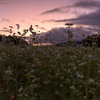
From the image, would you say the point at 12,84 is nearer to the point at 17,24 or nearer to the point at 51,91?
the point at 51,91

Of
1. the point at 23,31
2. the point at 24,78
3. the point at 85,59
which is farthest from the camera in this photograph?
the point at 85,59

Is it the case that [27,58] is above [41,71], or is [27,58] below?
above

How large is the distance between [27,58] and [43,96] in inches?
66.0

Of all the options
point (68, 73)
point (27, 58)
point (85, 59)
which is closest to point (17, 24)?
point (27, 58)

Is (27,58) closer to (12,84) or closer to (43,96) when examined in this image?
(12,84)

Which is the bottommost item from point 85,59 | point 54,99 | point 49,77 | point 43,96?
point 54,99

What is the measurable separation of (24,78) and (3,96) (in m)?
1.04

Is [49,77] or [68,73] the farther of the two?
[49,77]

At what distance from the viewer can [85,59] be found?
14.4 feet

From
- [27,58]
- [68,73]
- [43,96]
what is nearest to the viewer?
[43,96]

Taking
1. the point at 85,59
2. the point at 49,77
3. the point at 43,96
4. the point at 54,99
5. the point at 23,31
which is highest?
the point at 23,31

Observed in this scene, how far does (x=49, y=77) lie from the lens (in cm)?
321

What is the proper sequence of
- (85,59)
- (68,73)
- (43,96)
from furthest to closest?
(85,59), (68,73), (43,96)

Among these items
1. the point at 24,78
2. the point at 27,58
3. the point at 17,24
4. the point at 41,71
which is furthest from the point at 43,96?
the point at 17,24
